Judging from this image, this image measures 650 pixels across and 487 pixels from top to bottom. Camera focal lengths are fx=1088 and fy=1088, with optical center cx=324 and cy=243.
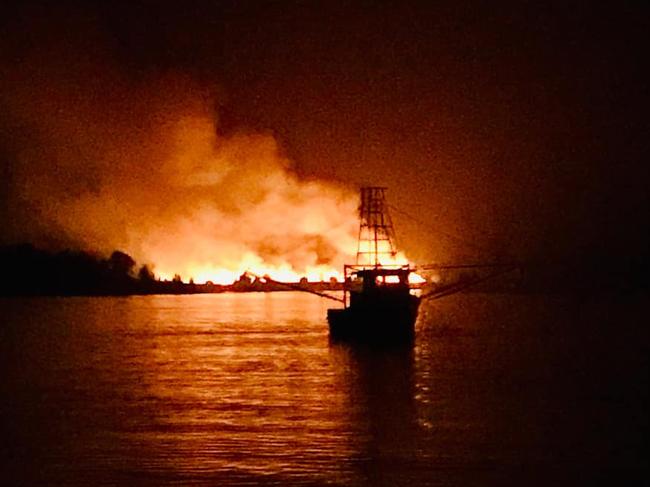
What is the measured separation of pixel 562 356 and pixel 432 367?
8.09 meters

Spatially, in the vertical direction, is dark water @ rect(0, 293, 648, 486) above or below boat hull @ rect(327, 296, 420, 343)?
below

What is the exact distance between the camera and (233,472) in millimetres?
18734

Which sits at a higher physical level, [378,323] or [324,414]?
[378,323]

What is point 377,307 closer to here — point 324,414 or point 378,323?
point 378,323

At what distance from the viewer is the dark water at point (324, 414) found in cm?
1931

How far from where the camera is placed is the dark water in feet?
63.4

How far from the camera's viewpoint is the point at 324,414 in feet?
85.5

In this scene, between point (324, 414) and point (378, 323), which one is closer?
point (324, 414)

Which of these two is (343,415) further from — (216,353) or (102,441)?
(216,353)

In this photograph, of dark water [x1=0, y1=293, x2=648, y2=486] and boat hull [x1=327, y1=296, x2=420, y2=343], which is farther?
boat hull [x1=327, y1=296, x2=420, y2=343]

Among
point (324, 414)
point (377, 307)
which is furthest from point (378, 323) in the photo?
point (324, 414)

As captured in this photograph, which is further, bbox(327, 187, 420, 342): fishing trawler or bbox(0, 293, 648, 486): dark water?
bbox(327, 187, 420, 342): fishing trawler

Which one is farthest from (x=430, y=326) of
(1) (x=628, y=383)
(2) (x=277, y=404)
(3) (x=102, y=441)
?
(3) (x=102, y=441)

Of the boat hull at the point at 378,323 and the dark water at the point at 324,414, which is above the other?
the boat hull at the point at 378,323
